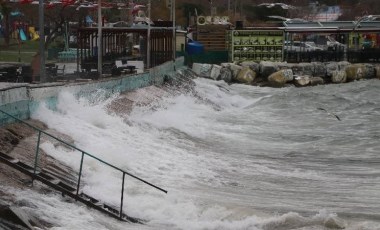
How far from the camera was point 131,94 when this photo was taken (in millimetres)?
31312

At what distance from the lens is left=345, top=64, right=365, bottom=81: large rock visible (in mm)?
61906

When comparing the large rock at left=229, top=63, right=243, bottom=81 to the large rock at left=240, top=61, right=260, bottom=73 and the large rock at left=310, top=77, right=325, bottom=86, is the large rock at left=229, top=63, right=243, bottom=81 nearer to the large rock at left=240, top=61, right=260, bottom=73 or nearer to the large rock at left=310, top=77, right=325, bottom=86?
the large rock at left=240, top=61, right=260, bottom=73

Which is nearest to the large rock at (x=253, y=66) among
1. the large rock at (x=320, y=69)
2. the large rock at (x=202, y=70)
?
the large rock at (x=202, y=70)

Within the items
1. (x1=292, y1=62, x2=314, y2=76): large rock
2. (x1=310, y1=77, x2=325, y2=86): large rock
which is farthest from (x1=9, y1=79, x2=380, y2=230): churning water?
(x1=292, y1=62, x2=314, y2=76): large rock

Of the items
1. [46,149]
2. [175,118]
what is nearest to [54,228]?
[46,149]

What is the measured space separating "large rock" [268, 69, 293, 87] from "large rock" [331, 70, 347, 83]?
462cm

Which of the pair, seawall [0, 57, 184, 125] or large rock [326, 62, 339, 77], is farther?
large rock [326, 62, 339, 77]

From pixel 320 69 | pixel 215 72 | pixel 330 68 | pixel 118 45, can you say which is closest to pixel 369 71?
pixel 330 68

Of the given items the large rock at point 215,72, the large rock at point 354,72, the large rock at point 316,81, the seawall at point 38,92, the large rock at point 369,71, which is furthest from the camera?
the large rock at point 369,71

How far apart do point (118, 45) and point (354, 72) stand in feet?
73.0

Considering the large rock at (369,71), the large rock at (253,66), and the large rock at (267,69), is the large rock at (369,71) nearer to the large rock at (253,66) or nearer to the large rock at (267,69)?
the large rock at (267,69)

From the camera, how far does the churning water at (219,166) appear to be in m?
14.1

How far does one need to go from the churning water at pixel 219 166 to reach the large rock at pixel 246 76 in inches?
794

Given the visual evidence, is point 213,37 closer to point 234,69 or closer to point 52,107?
point 234,69
